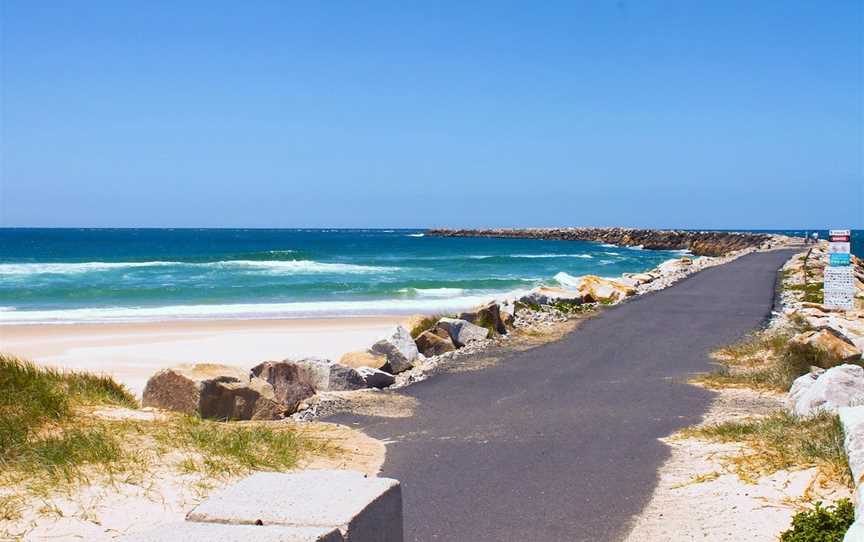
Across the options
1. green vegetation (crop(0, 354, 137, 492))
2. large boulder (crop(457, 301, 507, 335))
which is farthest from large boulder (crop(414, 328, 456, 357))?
green vegetation (crop(0, 354, 137, 492))

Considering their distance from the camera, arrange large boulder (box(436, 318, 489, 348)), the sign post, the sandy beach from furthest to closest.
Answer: the sign post, the sandy beach, large boulder (box(436, 318, 489, 348))

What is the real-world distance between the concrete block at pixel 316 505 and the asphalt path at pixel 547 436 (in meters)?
1.35

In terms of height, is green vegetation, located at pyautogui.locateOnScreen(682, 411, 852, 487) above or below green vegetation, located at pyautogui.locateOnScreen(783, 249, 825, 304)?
below

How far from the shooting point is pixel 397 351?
13.1 metres

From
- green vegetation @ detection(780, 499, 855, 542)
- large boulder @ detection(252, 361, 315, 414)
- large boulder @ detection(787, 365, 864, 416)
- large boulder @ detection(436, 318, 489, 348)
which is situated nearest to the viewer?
green vegetation @ detection(780, 499, 855, 542)

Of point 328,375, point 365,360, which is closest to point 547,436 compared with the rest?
point 328,375

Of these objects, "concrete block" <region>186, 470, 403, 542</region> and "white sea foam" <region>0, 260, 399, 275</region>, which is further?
"white sea foam" <region>0, 260, 399, 275</region>

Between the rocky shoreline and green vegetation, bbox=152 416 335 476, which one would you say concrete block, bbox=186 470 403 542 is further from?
the rocky shoreline

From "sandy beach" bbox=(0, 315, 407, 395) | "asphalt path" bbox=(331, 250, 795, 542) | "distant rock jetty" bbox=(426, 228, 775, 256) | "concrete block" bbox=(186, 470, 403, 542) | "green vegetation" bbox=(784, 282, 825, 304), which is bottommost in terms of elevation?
"sandy beach" bbox=(0, 315, 407, 395)

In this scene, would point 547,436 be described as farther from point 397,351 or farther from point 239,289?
point 239,289

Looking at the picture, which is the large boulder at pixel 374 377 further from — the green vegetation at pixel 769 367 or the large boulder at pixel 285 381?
the green vegetation at pixel 769 367

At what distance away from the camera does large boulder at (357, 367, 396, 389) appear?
453 inches

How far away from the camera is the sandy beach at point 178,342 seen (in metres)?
17.1

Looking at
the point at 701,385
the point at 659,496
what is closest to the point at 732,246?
the point at 701,385
